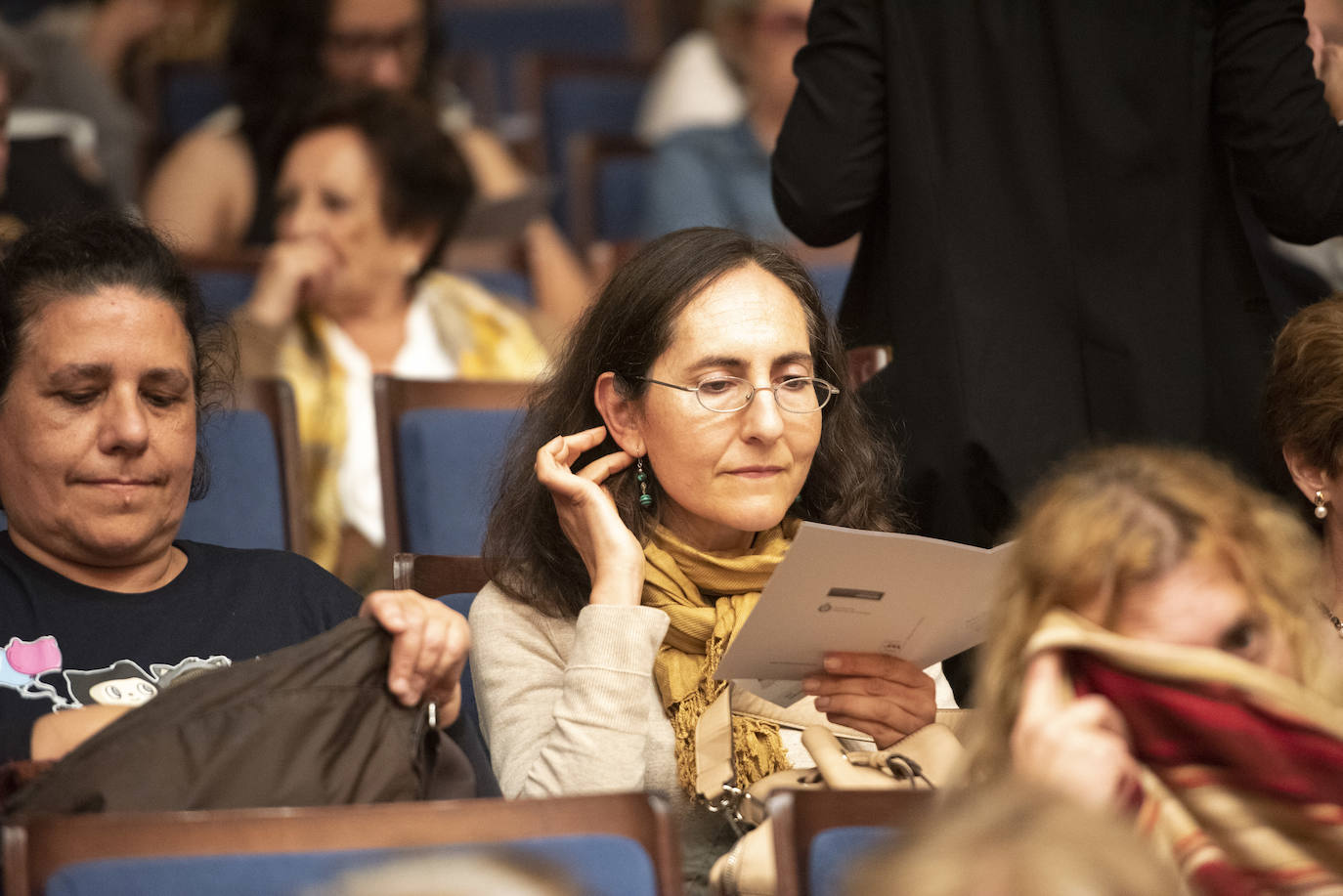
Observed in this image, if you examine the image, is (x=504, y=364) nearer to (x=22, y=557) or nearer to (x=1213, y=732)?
(x=22, y=557)

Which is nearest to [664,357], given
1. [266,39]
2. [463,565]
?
[463,565]

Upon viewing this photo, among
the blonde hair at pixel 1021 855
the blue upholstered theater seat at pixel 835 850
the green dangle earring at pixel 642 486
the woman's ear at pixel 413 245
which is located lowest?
the blue upholstered theater seat at pixel 835 850

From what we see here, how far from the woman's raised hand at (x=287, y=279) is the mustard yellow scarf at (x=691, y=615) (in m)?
1.77

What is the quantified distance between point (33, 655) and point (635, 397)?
2.77 ft

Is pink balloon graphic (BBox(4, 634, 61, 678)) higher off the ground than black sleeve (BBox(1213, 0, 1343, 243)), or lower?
lower

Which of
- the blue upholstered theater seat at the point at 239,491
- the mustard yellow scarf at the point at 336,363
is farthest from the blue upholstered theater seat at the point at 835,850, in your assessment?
the mustard yellow scarf at the point at 336,363

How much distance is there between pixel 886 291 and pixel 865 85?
0.33 m

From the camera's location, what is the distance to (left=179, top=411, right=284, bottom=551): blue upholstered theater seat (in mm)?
2615

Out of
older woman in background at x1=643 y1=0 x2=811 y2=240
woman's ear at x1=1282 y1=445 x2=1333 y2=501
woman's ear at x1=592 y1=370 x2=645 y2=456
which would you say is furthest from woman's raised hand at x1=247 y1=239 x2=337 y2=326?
woman's ear at x1=1282 y1=445 x2=1333 y2=501

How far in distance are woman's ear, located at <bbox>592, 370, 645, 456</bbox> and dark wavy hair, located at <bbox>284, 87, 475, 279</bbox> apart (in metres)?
1.73

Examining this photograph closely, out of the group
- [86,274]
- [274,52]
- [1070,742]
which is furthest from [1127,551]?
[274,52]

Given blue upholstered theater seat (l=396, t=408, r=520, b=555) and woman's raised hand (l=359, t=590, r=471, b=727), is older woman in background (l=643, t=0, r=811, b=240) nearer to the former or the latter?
blue upholstered theater seat (l=396, t=408, r=520, b=555)

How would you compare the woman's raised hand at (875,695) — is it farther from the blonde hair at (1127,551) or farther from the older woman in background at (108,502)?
the older woman in background at (108,502)

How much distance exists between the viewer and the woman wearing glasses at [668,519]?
1933mm
